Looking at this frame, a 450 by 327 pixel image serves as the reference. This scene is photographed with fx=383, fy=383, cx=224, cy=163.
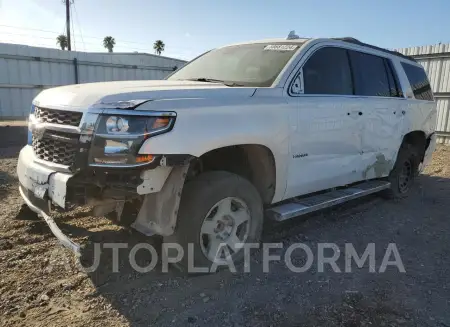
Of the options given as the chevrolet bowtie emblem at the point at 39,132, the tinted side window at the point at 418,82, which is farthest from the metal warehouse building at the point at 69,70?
the chevrolet bowtie emblem at the point at 39,132

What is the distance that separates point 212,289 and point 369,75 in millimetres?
3393

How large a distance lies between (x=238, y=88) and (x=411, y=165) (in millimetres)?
4250

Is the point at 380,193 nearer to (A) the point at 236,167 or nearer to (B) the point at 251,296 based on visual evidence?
(A) the point at 236,167

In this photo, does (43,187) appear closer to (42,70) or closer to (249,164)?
(249,164)

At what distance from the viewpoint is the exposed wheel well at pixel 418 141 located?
19.8 ft

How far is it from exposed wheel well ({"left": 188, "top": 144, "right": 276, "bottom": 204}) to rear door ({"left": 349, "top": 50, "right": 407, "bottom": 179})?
1605mm

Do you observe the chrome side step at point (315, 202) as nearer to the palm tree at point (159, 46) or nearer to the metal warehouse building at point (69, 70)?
the metal warehouse building at point (69, 70)

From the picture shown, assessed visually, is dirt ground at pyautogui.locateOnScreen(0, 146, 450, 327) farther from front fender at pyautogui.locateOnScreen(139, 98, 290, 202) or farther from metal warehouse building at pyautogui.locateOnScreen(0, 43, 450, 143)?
metal warehouse building at pyautogui.locateOnScreen(0, 43, 450, 143)

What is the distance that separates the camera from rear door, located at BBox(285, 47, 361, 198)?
3.71 m

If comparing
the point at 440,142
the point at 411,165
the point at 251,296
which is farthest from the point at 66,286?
the point at 440,142

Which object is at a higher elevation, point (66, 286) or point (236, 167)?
point (236, 167)

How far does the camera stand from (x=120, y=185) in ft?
8.73

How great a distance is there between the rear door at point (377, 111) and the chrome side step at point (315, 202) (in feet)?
0.58

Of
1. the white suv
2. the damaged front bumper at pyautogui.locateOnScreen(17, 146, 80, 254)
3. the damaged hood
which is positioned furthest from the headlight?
the damaged front bumper at pyautogui.locateOnScreen(17, 146, 80, 254)
